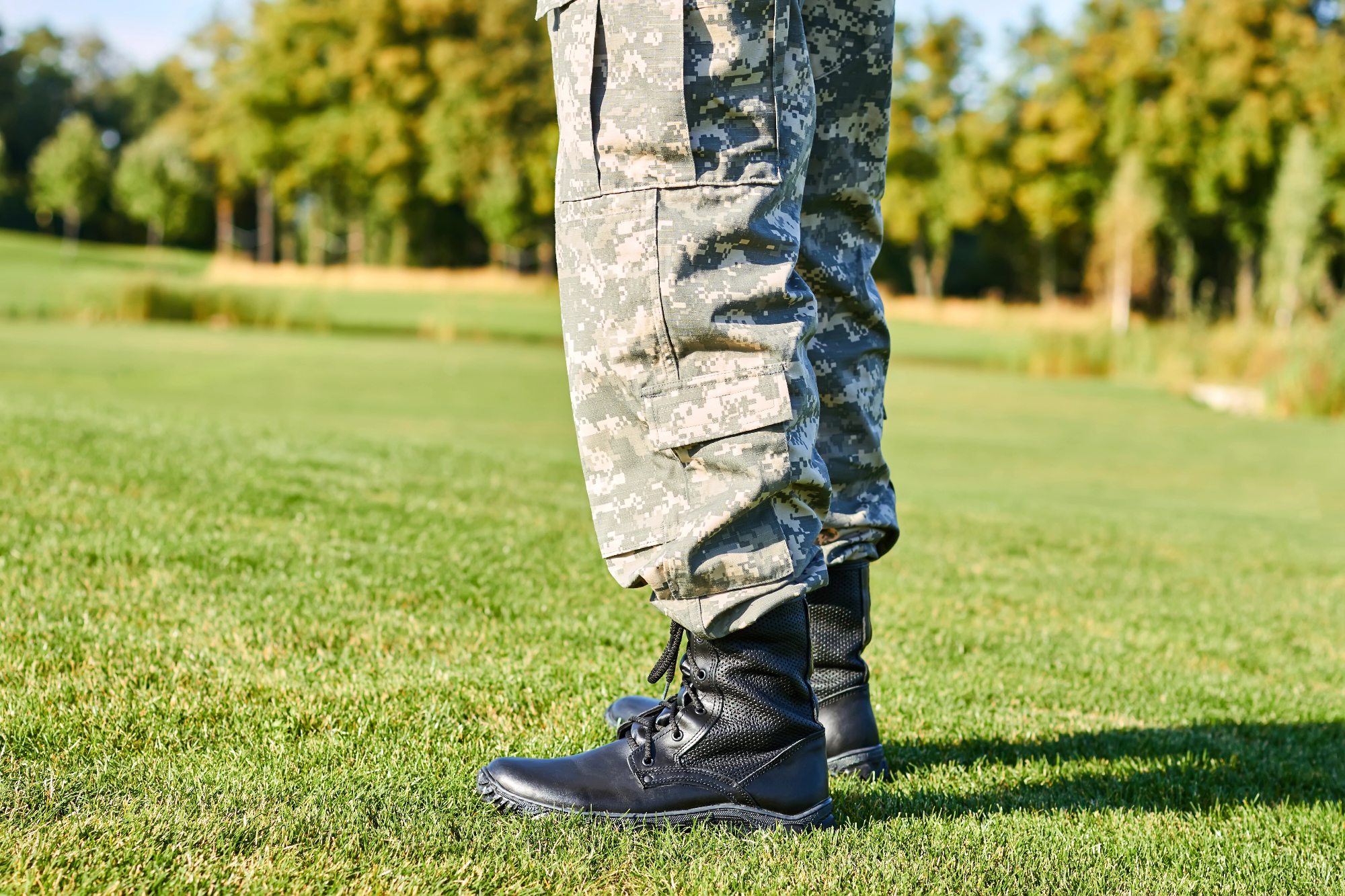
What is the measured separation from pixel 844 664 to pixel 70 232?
59815mm

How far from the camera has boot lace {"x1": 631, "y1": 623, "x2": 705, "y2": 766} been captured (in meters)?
1.50

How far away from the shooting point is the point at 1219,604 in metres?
3.83

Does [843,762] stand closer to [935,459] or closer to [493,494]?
[493,494]

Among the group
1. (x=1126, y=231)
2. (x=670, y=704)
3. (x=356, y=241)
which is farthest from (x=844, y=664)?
(x=356, y=241)

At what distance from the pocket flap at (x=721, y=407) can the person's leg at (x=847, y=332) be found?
16.8 inches

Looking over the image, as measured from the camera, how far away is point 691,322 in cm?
136

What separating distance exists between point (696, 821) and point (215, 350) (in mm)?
15012

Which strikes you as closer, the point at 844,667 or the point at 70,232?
the point at 844,667

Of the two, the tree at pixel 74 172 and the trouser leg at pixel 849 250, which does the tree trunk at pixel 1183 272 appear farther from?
the tree at pixel 74 172

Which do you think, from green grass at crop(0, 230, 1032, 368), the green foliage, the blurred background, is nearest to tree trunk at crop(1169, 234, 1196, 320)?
the blurred background

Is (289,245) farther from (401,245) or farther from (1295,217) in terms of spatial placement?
(1295,217)

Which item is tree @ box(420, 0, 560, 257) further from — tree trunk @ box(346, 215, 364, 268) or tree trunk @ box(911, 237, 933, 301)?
tree trunk @ box(911, 237, 933, 301)

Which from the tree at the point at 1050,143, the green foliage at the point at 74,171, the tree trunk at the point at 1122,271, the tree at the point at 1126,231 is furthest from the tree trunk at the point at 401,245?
the tree trunk at the point at 1122,271

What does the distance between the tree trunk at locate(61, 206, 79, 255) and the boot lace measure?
1869 inches
